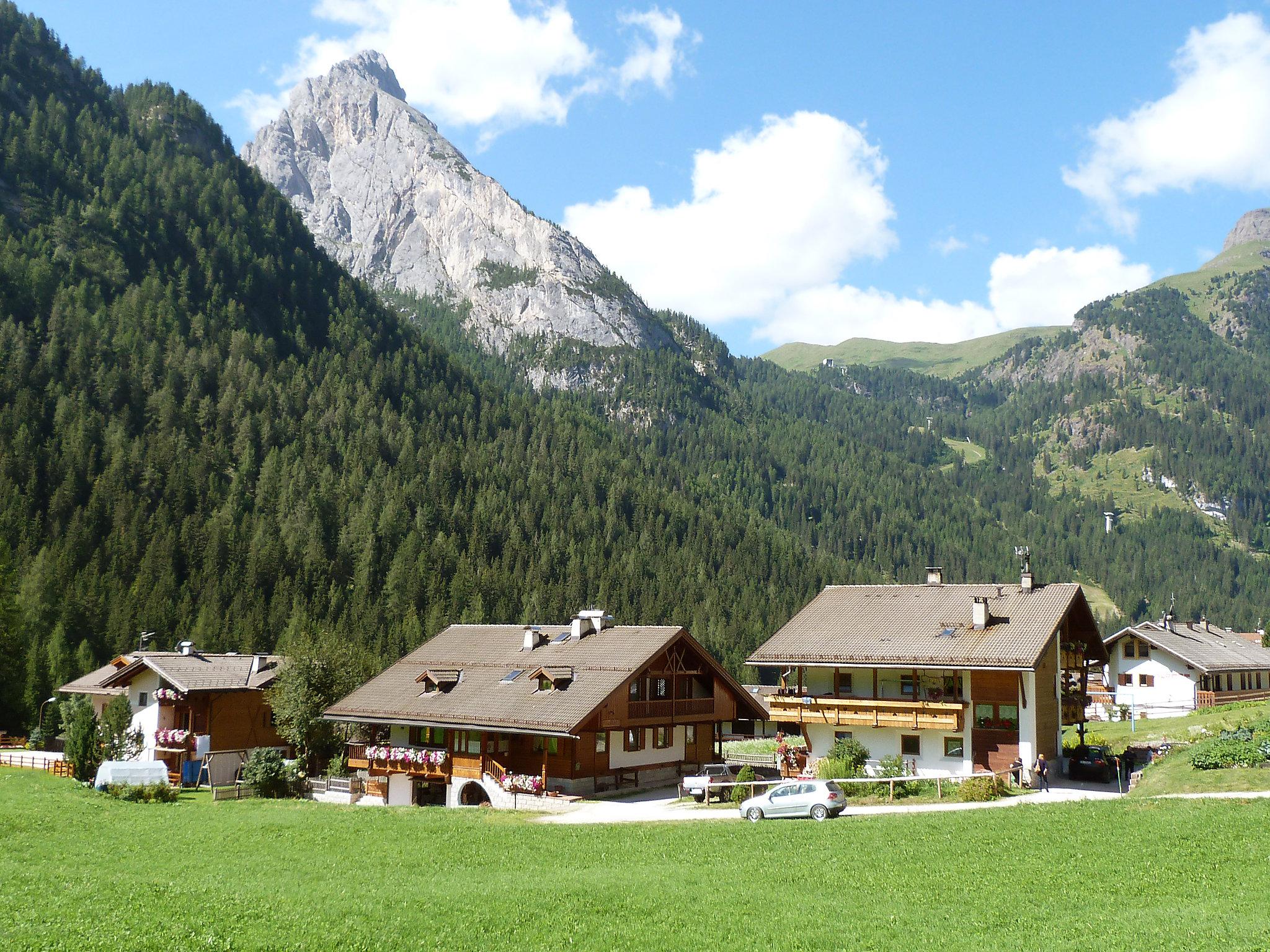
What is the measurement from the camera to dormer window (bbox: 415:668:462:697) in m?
51.6

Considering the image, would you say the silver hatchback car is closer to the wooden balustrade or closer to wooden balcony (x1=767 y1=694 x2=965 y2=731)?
wooden balcony (x1=767 y1=694 x2=965 y2=731)

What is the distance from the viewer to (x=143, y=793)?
45.9 meters

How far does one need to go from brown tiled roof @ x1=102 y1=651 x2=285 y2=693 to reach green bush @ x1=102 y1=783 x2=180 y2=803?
12.2 metres

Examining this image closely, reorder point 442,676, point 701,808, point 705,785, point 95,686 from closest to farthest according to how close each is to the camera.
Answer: point 701,808
point 705,785
point 442,676
point 95,686

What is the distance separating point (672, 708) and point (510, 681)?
8235mm

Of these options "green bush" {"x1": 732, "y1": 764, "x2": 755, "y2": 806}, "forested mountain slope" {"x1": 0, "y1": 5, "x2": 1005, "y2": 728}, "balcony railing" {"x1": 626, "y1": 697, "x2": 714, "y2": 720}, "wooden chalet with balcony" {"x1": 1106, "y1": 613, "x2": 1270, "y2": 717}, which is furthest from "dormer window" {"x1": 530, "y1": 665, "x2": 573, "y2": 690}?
"forested mountain slope" {"x1": 0, "y1": 5, "x2": 1005, "y2": 728}

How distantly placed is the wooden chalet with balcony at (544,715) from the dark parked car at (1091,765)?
1623 centimetres

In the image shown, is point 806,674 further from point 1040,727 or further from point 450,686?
point 450,686

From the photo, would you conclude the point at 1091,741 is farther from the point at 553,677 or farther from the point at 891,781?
the point at 553,677

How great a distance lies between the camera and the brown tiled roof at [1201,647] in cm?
7725

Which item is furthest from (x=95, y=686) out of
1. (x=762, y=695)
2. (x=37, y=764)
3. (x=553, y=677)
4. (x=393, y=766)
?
(x=762, y=695)

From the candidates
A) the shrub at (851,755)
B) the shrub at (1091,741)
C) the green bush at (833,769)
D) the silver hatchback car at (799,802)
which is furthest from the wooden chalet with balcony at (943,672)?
the silver hatchback car at (799,802)

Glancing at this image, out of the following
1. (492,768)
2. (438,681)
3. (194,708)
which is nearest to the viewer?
(492,768)

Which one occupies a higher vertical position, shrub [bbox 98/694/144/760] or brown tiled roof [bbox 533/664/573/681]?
brown tiled roof [bbox 533/664/573/681]
